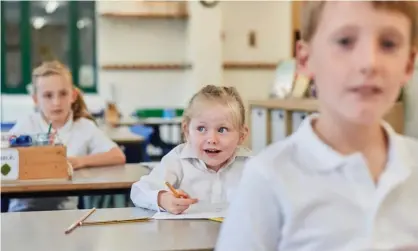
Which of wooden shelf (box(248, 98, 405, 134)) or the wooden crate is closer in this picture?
the wooden crate

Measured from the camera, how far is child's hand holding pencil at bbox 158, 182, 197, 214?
1.69 m

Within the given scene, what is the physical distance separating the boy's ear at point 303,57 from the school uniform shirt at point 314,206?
4.2 inches

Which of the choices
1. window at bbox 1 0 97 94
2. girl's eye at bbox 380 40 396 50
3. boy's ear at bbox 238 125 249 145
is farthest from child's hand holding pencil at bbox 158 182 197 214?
window at bbox 1 0 97 94

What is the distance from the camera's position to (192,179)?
1.84m

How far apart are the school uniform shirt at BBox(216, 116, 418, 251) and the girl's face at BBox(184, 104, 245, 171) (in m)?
0.88

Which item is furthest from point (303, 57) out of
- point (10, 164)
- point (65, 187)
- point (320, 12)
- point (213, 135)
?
point (10, 164)

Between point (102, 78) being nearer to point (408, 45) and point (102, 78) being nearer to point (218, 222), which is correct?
point (218, 222)

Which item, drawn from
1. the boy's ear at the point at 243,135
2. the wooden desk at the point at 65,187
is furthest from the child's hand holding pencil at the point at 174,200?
the wooden desk at the point at 65,187

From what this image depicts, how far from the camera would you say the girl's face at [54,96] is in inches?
113

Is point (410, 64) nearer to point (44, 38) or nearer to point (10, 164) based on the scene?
point (10, 164)

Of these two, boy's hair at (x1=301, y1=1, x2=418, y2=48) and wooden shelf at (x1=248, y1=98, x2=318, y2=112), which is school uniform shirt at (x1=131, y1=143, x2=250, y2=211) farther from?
wooden shelf at (x1=248, y1=98, x2=318, y2=112)

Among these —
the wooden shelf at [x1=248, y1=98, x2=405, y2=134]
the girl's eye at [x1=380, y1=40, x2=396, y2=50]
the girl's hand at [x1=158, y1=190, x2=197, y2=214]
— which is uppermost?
the girl's eye at [x1=380, y1=40, x2=396, y2=50]

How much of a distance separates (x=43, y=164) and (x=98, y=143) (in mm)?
592

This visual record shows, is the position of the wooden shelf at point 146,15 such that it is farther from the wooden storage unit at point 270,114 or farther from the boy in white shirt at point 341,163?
the boy in white shirt at point 341,163
